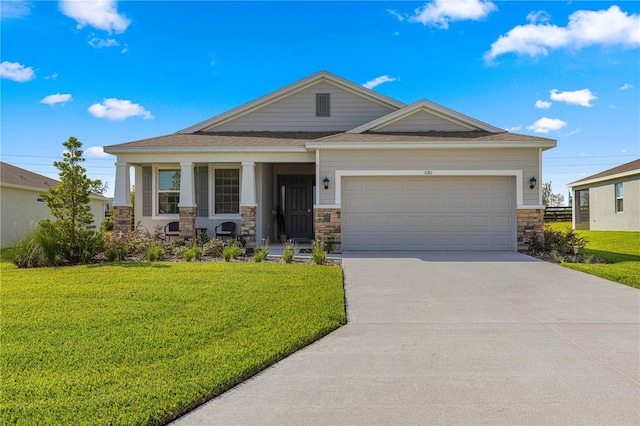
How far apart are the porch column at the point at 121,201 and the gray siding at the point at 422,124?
8111mm

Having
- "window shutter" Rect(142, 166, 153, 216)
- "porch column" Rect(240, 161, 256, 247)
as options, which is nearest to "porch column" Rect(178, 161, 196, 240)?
"porch column" Rect(240, 161, 256, 247)

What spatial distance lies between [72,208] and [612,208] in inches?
953

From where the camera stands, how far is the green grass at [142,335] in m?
2.98

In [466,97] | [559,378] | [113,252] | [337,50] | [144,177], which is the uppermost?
[337,50]

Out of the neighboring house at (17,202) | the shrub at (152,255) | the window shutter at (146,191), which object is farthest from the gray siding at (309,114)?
the neighboring house at (17,202)

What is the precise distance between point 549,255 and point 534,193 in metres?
1.80

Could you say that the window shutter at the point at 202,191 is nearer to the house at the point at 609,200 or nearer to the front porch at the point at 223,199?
the front porch at the point at 223,199

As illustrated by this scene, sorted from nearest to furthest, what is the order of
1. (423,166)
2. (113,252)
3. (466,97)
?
1. (113,252)
2. (423,166)
3. (466,97)

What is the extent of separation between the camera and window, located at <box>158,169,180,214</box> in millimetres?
14109

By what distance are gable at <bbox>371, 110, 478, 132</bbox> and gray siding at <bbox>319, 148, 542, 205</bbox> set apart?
1.49 meters

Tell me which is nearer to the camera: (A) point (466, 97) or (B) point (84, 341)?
(B) point (84, 341)

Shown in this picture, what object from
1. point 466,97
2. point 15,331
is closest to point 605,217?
point 466,97

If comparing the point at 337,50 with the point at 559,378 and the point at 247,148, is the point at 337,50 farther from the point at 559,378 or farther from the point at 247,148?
the point at 559,378

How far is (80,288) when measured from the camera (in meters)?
6.72
